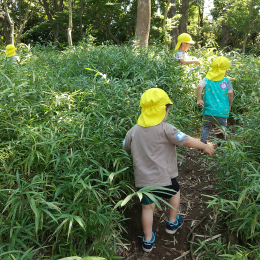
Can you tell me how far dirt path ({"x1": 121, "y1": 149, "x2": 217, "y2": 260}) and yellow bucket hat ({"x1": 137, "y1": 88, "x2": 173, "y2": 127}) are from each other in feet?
2.35

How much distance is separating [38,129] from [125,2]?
16.9 metres

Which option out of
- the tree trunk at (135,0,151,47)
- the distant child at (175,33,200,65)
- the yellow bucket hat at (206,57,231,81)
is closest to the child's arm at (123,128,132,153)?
the yellow bucket hat at (206,57,231,81)

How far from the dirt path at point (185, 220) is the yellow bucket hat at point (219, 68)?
1178 mm

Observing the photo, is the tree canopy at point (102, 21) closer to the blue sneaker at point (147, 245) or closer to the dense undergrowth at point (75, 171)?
the dense undergrowth at point (75, 171)

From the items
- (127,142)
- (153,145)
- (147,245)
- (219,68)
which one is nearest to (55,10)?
(219,68)

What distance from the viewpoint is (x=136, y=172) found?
2109 millimetres

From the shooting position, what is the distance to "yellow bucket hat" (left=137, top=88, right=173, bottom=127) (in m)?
2.03

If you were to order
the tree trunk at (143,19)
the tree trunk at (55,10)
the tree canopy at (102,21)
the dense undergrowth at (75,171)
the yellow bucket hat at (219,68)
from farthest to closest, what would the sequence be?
the tree trunk at (55,10), the tree canopy at (102,21), the tree trunk at (143,19), the yellow bucket hat at (219,68), the dense undergrowth at (75,171)

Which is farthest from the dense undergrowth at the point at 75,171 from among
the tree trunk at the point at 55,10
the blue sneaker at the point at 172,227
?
the tree trunk at the point at 55,10

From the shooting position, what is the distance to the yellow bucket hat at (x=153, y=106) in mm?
2031

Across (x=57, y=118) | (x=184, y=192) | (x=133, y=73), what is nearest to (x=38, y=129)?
(x=57, y=118)

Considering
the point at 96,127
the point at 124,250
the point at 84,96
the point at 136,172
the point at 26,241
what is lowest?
the point at 124,250

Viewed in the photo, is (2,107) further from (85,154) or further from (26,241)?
(26,241)

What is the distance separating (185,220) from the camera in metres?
2.46
